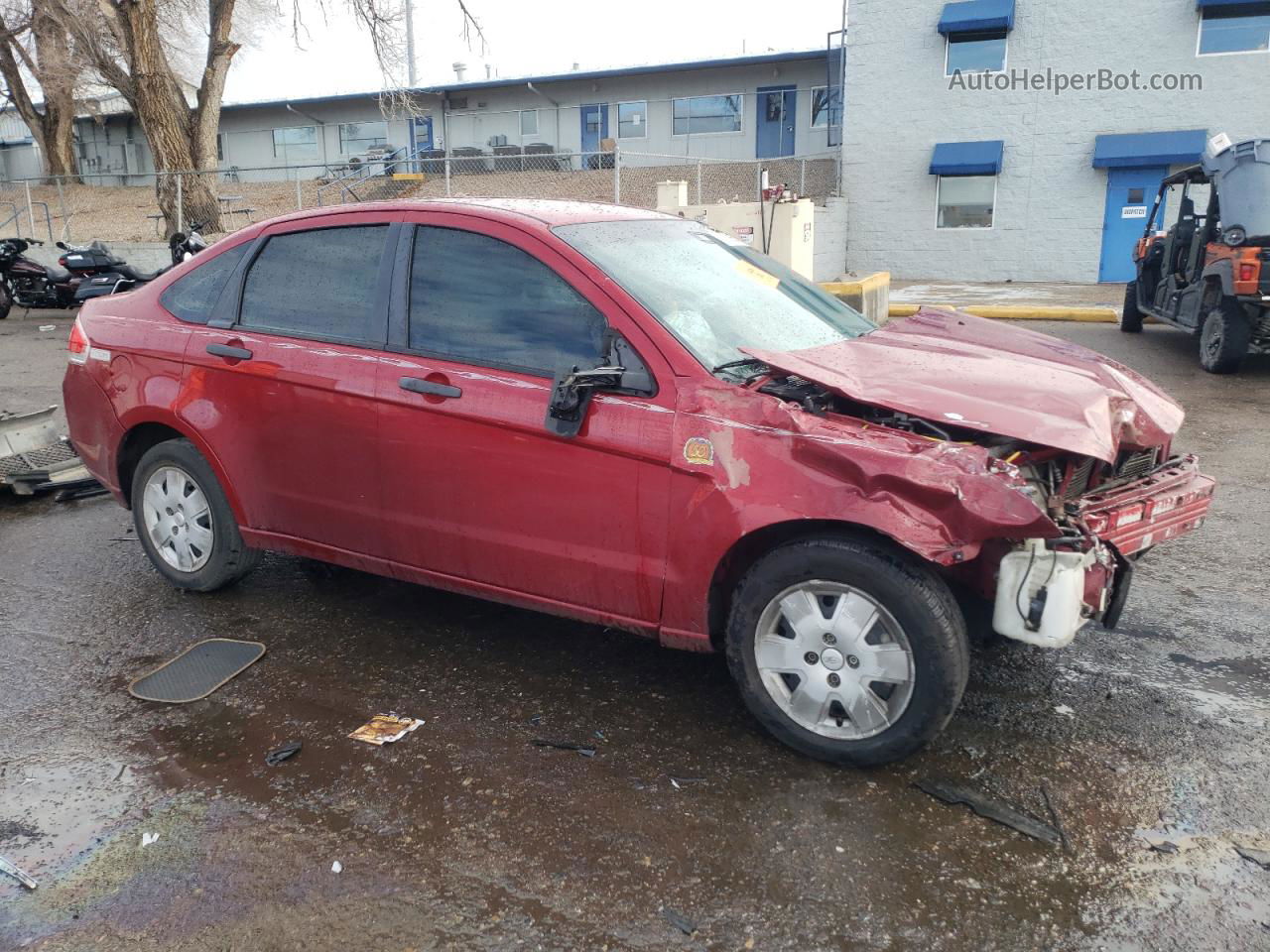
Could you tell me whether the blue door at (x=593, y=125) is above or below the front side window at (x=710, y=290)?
above

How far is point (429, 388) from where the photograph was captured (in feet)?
12.3

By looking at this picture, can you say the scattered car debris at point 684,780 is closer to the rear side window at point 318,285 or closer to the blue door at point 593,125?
→ the rear side window at point 318,285

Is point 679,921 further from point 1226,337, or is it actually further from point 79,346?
point 1226,337

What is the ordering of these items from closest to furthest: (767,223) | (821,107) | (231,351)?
1. (231,351)
2. (767,223)
3. (821,107)

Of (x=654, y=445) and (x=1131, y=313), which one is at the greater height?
(x=654, y=445)

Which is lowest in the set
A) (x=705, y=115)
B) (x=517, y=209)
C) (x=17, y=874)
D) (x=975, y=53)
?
(x=17, y=874)

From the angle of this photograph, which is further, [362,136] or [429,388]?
[362,136]

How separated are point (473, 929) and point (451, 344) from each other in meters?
2.08

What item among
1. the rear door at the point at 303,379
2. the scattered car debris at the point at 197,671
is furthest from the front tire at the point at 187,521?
the scattered car debris at the point at 197,671

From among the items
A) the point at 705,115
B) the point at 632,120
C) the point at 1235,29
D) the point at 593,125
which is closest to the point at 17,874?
the point at 1235,29

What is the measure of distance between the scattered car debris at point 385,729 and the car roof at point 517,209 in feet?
6.17

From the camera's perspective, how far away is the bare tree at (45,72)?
107ft

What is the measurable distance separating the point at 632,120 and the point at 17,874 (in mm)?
31838

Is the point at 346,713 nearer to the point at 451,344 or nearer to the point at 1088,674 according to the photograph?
the point at 451,344
